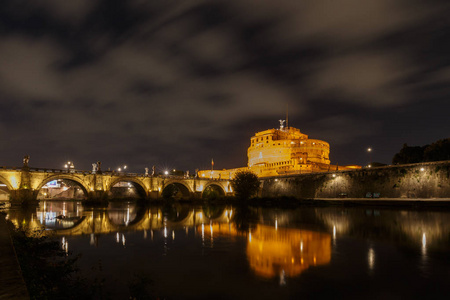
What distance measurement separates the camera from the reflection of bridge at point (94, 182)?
43.6 metres

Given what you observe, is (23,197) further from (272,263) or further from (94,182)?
(272,263)

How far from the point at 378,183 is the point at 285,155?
199ft

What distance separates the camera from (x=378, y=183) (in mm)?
52625

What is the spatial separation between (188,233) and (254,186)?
4012 centimetres

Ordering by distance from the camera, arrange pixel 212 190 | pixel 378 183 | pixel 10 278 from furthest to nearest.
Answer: pixel 212 190 → pixel 378 183 → pixel 10 278

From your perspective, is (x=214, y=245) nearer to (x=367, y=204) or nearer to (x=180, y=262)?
(x=180, y=262)

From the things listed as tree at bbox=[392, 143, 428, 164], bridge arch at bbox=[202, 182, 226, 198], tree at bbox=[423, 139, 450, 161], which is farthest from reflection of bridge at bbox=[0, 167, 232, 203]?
tree at bbox=[423, 139, 450, 161]

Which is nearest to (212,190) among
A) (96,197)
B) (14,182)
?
(96,197)

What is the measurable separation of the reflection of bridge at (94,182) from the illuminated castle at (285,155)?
96.5ft

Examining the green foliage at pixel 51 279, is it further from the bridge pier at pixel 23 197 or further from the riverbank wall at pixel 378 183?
the riverbank wall at pixel 378 183

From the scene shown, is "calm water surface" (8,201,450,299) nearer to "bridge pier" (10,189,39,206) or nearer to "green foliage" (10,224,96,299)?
"green foliage" (10,224,96,299)

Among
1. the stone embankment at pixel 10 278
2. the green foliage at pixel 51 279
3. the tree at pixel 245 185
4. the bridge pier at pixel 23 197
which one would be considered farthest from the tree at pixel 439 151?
the bridge pier at pixel 23 197

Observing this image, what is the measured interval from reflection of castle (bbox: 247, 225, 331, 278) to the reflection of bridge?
40154 millimetres

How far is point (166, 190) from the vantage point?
73.1 metres
